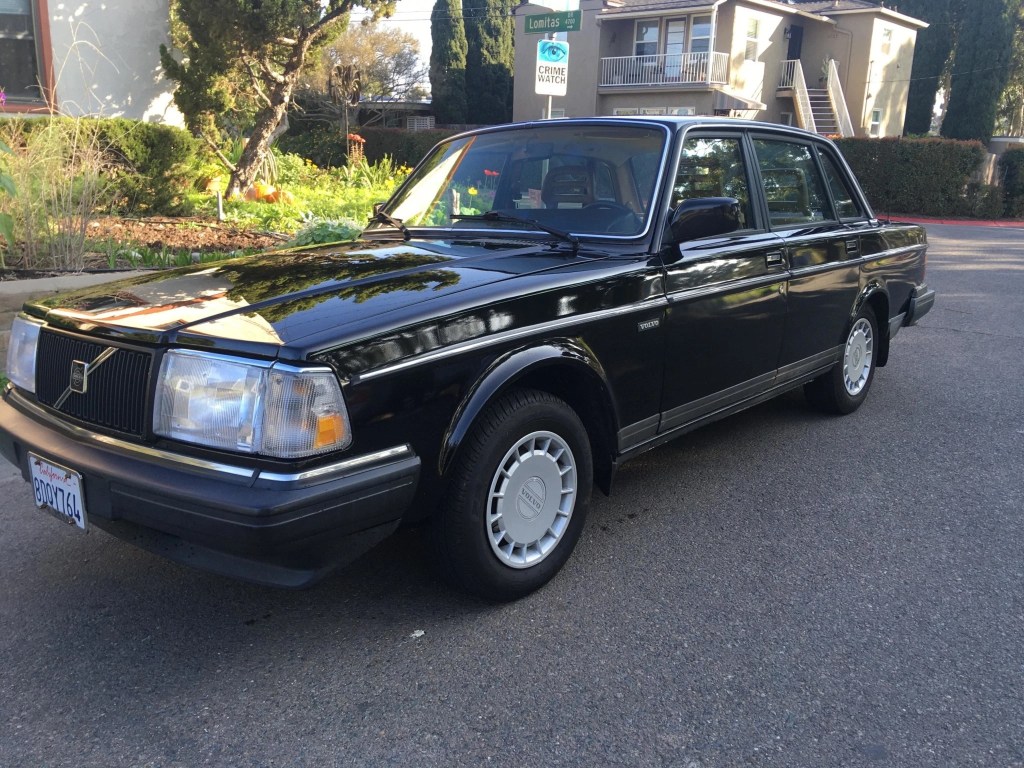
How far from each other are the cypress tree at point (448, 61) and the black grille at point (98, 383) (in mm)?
37433

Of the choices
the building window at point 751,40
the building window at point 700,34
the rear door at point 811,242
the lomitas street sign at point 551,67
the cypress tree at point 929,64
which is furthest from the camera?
the cypress tree at point 929,64

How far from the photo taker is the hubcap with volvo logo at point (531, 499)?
119 inches

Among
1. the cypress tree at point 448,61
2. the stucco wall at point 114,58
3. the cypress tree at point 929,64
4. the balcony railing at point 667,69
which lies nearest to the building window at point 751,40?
the balcony railing at point 667,69

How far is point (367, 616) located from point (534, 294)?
129 centimetres

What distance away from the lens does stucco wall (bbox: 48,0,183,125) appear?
468 inches

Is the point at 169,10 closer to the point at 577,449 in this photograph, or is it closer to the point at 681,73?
the point at 577,449

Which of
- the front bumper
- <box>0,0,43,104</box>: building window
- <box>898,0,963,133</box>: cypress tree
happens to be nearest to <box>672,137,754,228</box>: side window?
the front bumper

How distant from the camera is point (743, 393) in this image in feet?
13.8

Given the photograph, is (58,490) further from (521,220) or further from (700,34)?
(700,34)

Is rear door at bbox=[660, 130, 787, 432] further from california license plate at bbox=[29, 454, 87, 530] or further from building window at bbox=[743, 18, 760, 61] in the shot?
building window at bbox=[743, 18, 760, 61]

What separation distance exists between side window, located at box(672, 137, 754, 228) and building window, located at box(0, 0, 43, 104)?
1091 centimetres

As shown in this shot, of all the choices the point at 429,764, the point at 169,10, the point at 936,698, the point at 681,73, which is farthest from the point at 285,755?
the point at 681,73

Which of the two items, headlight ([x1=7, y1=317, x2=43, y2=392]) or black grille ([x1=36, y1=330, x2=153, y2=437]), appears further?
headlight ([x1=7, y1=317, x2=43, y2=392])

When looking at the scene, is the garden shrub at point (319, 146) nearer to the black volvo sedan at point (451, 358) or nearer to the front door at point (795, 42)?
the front door at point (795, 42)
